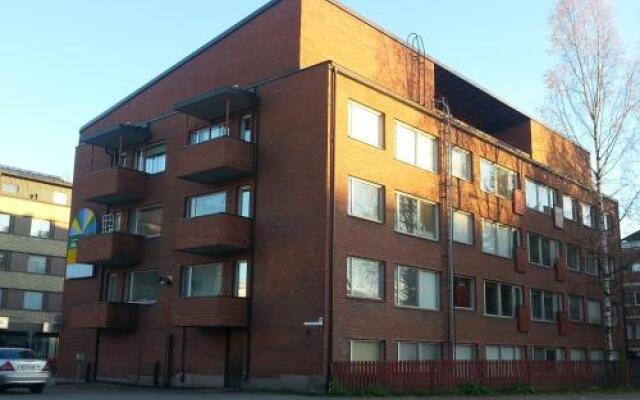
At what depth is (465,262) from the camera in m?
31.2

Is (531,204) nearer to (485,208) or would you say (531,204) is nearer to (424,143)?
(485,208)

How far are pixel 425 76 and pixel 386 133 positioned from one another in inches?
242

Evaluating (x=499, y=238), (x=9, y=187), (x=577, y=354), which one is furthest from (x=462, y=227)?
(x=9, y=187)

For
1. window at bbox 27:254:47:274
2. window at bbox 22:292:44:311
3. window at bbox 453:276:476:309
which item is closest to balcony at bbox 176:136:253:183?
window at bbox 453:276:476:309

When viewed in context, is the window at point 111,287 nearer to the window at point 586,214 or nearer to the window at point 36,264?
the window at point 586,214

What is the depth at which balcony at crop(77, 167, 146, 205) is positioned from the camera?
103 feet

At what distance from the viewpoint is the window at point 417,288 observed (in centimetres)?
2750

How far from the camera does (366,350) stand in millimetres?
25547

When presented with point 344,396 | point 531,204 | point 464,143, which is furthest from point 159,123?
point 531,204

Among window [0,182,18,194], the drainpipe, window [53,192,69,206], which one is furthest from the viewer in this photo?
window [53,192,69,206]

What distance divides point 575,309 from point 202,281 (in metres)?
22.4

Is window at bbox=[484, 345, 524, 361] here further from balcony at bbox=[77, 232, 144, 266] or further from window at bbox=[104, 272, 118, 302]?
window at bbox=[104, 272, 118, 302]

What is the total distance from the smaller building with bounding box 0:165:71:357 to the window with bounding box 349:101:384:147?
39803mm

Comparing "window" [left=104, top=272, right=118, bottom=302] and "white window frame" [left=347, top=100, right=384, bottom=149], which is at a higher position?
"white window frame" [left=347, top=100, right=384, bottom=149]
